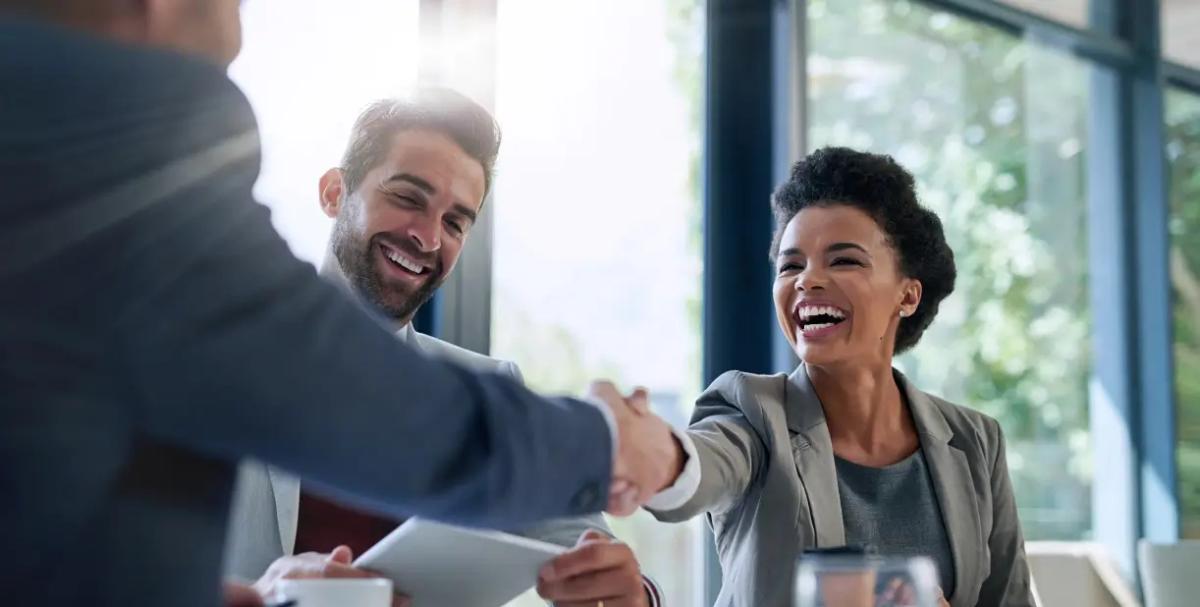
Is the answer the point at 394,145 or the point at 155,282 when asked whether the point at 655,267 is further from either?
the point at 155,282

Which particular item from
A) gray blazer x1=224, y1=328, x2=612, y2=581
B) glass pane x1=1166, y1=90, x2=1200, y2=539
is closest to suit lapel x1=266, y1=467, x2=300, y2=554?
gray blazer x1=224, y1=328, x2=612, y2=581

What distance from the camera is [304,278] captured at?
2.62 feet

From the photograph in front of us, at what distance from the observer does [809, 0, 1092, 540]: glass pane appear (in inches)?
162

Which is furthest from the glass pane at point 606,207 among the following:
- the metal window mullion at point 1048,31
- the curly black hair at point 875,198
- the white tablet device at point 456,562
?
the white tablet device at point 456,562

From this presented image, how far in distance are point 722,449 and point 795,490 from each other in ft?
0.56

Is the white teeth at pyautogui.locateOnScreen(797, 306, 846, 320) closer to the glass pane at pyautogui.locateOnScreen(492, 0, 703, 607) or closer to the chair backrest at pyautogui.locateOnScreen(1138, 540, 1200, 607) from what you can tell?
the glass pane at pyautogui.locateOnScreen(492, 0, 703, 607)

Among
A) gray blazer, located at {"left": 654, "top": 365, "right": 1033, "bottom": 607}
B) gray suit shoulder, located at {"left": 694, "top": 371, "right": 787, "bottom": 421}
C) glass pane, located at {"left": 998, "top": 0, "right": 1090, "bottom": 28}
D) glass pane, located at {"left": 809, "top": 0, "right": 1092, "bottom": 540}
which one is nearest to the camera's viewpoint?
gray blazer, located at {"left": 654, "top": 365, "right": 1033, "bottom": 607}

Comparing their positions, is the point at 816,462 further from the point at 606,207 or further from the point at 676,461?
the point at 606,207

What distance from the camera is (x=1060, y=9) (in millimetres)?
4883

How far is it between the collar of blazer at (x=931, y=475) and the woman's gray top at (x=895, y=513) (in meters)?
0.02

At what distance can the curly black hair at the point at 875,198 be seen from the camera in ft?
8.21

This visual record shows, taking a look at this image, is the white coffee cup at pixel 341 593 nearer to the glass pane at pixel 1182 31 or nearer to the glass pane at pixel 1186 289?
the glass pane at pixel 1186 289

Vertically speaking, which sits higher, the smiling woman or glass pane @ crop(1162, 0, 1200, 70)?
glass pane @ crop(1162, 0, 1200, 70)

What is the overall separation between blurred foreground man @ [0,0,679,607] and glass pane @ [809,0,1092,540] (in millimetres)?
3204
